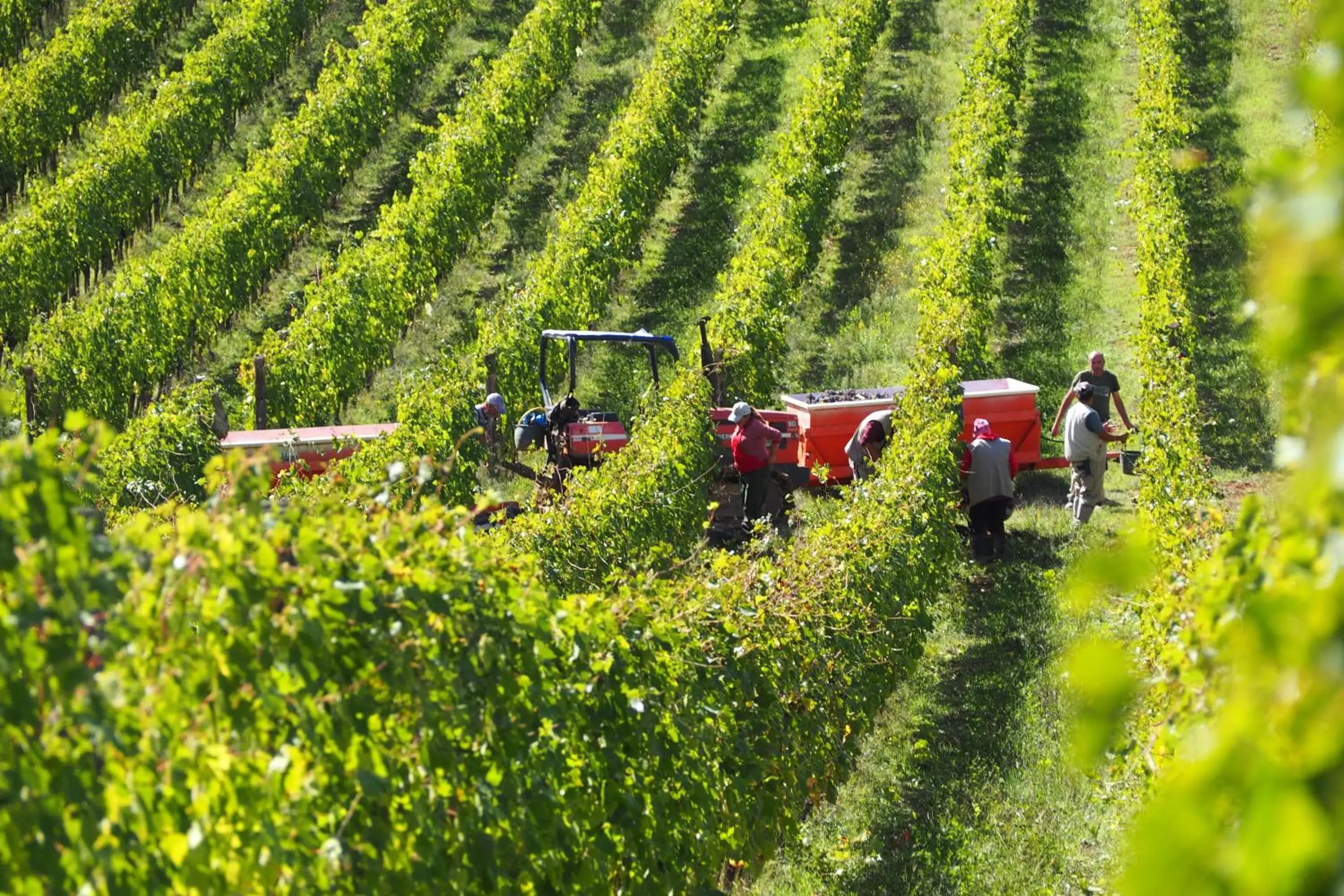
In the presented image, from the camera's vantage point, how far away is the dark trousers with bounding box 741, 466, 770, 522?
44.6ft

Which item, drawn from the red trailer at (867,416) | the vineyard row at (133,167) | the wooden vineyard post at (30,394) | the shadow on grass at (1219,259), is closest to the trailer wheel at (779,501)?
the red trailer at (867,416)

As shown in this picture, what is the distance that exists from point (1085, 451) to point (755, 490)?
111 inches

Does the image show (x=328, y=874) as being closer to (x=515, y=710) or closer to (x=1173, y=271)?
(x=515, y=710)

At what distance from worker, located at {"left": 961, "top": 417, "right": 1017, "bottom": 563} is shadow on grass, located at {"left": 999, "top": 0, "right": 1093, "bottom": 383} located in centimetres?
492

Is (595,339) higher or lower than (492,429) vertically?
higher

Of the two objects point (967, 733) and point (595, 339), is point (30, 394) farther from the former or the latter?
point (967, 733)

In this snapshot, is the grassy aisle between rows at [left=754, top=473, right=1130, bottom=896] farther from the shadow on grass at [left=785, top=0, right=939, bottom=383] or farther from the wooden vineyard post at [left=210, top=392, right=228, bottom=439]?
the wooden vineyard post at [left=210, top=392, right=228, bottom=439]

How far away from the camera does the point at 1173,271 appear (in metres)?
17.5

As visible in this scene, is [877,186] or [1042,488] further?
[877,186]

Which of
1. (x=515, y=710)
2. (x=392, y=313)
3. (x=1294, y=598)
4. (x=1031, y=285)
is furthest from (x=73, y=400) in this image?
(x=1294, y=598)

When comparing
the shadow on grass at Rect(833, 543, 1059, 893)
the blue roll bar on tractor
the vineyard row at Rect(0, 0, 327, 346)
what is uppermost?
the vineyard row at Rect(0, 0, 327, 346)

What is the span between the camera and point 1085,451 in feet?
43.0

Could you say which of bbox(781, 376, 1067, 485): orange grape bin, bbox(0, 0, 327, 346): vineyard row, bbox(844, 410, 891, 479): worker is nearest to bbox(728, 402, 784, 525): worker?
bbox(844, 410, 891, 479): worker

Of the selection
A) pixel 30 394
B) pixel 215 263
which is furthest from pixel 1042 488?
pixel 215 263
